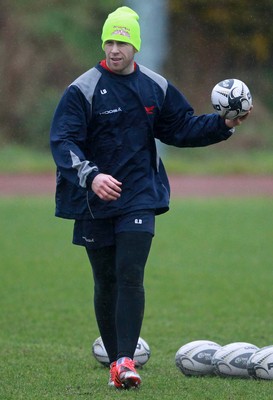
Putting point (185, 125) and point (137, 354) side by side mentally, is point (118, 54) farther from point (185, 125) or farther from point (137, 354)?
point (137, 354)

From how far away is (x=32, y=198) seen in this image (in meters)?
20.9

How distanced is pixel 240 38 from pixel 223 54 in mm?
769

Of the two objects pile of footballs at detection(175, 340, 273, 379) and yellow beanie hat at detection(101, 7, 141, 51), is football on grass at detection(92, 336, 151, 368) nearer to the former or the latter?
pile of footballs at detection(175, 340, 273, 379)

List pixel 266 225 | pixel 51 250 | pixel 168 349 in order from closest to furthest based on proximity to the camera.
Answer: pixel 168 349, pixel 51 250, pixel 266 225

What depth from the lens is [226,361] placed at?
656 cm

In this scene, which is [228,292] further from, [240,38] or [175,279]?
[240,38]

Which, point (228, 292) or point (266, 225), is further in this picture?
point (266, 225)

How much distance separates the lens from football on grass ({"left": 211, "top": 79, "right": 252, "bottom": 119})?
6.32 meters

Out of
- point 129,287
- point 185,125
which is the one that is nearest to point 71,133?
point 185,125

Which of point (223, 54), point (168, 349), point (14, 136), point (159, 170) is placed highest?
point (223, 54)

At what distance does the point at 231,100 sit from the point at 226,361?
161cm

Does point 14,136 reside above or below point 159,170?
above

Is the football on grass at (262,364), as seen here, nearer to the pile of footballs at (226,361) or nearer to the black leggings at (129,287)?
the pile of footballs at (226,361)

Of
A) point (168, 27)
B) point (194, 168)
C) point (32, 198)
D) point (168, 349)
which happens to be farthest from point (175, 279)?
point (168, 27)
